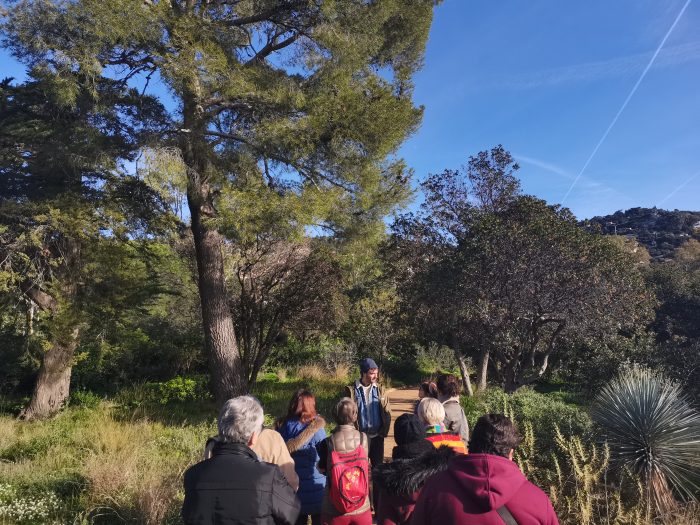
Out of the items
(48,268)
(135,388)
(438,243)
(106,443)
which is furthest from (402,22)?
(135,388)

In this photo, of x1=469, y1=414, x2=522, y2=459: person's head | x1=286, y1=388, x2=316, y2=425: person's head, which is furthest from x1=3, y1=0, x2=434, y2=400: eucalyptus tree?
x1=469, y1=414, x2=522, y2=459: person's head

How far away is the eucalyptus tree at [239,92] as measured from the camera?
7820 mm

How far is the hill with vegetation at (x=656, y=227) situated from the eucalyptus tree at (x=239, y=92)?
258 feet

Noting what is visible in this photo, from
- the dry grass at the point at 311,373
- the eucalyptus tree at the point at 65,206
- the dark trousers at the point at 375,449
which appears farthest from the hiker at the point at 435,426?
the dry grass at the point at 311,373

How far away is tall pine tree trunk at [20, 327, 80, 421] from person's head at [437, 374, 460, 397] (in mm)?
8430

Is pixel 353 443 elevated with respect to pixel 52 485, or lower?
elevated

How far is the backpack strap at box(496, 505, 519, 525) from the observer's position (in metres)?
1.84

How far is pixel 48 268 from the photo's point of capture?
9.71 m

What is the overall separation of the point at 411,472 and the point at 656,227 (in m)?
113

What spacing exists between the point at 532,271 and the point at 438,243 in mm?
3668

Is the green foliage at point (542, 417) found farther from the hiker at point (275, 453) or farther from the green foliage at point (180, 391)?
the green foliage at point (180, 391)

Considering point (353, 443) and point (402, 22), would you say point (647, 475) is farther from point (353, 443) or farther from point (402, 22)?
point (402, 22)

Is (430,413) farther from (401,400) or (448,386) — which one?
(401,400)

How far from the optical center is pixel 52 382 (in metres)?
10.1
